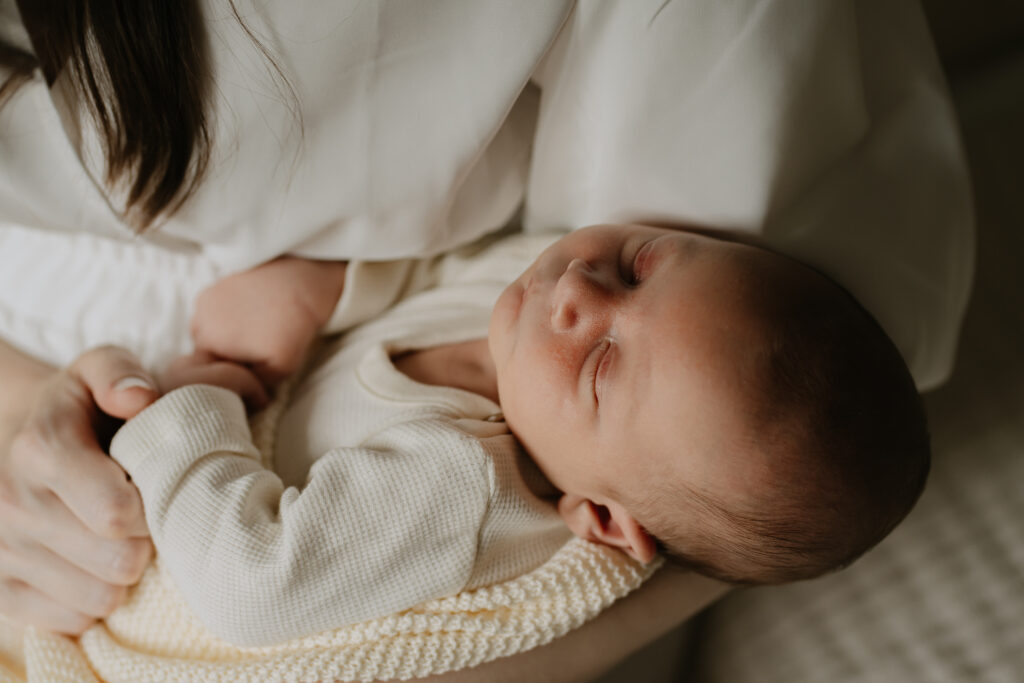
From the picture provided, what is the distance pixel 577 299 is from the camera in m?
0.76

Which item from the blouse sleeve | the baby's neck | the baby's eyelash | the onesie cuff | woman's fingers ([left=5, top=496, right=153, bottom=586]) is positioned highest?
the blouse sleeve

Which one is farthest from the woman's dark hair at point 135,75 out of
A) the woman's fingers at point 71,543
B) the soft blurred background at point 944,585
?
the soft blurred background at point 944,585

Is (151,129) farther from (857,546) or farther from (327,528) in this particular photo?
(857,546)

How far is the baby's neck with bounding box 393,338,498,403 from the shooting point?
0.95 meters

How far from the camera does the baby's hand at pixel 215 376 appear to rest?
914 millimetres

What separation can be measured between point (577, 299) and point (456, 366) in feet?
0.83

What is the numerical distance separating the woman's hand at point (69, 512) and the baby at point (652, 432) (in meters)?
0.03

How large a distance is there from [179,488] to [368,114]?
41cm

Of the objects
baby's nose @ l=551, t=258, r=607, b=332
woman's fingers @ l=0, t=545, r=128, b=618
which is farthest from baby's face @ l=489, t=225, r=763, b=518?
woman's fingers @ l=0, t=545, r=128, b=618

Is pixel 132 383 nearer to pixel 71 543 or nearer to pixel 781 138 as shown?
pixel 71 543

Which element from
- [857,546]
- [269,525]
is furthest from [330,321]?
[857,546]

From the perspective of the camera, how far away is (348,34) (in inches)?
25.6

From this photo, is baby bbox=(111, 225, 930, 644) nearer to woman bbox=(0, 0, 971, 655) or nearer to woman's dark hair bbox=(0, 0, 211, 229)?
woman bbox=(0, 0, 971, 655)

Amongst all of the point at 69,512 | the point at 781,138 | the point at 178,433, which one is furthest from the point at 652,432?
the point at 69,512
